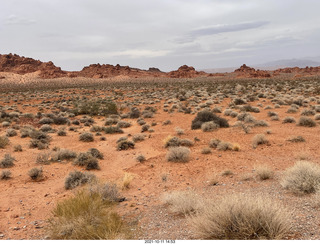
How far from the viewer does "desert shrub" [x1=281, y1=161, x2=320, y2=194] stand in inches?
213

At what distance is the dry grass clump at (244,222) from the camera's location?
3.71m

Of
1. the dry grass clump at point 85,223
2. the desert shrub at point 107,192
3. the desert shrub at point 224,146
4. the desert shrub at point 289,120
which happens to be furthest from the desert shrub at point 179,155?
the desert shrub at point 289,120

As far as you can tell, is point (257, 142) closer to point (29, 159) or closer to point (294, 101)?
point (29, 159)

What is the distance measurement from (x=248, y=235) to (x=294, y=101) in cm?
2214

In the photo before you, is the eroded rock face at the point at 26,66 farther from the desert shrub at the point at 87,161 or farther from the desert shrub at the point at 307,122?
the desert shrub at the point at 307,122

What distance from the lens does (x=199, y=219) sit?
409cm

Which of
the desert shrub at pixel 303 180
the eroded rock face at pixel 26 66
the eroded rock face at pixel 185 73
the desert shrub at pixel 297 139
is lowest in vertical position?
the desert shrub at pixel 297 139

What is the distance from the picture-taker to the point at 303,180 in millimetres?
5590

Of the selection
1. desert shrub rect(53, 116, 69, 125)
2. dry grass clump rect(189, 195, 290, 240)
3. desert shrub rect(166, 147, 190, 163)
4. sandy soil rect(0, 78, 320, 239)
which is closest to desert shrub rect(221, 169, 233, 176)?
sandy soil rect(0, 78, 320, 239)

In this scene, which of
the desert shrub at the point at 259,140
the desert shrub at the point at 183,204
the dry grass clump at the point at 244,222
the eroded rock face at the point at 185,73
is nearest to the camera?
the dry grass clump at the point at 244,222

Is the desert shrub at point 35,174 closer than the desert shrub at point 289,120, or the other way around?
the desert shrub at point 35,174

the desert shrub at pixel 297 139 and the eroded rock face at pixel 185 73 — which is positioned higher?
the eroded rock face at pixel 185 73

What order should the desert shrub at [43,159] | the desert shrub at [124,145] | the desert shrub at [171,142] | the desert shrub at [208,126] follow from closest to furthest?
the desert shrub at [43,159]
the desert shrub at [171,142]
the desert shrub at [124,145]
the desert shrub at [208,126]

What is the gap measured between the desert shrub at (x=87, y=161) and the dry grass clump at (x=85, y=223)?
409 centimetres
